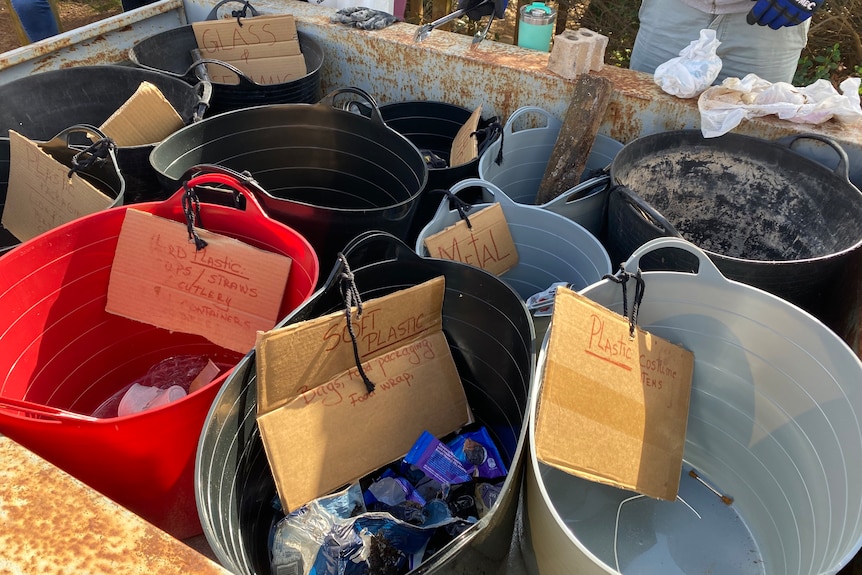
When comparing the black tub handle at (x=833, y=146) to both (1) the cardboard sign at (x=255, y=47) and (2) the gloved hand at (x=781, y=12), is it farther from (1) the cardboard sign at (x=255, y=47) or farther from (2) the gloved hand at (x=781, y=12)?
(1) the cardboard sign at (x=255, y=47)

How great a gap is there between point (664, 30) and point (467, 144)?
1000mm

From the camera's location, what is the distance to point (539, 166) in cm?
201

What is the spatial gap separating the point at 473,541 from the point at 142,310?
1022mm

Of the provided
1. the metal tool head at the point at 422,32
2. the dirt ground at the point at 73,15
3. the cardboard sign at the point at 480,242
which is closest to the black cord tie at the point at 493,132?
the cardboard sign at the point at 480,242

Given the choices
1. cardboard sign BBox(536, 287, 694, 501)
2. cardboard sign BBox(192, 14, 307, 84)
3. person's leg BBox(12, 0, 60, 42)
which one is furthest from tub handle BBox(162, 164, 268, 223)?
person's leg BBox(12, 0, 60, 42)

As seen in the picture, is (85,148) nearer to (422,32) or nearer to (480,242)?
(480,242)

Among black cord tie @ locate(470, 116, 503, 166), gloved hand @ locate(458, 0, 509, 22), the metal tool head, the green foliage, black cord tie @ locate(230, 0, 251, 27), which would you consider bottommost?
the green foliage

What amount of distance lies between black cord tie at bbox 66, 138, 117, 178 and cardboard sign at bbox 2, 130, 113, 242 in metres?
0.03

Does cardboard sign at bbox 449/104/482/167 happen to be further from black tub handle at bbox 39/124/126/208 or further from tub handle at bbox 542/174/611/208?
black tub handle at bbox 39/124/126/208

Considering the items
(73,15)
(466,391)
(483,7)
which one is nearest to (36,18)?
(73,15)

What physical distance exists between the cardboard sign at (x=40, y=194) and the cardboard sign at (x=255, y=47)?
91 centimetres

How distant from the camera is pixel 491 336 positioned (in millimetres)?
1245

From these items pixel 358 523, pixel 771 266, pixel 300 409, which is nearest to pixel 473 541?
pixel 358 523

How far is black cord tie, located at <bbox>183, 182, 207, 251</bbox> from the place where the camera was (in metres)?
1.20
